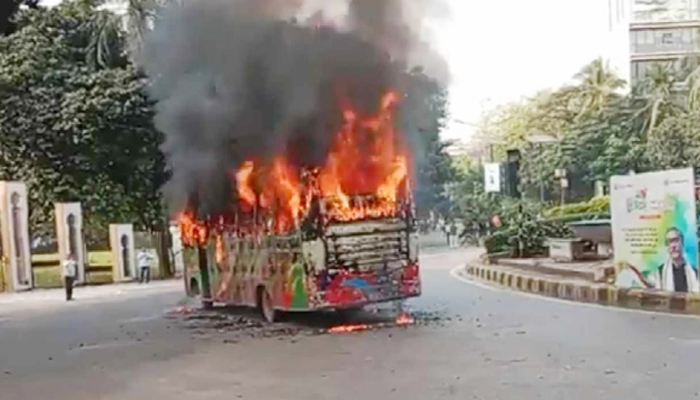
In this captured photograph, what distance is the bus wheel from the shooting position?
17.1 m

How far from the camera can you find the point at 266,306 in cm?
1730

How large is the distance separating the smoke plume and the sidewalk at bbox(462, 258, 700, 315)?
15.6ft

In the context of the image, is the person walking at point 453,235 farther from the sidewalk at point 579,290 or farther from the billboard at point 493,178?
the sidewalk at point 579,290

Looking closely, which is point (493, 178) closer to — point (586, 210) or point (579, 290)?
point (586, 210)

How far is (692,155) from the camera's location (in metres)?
44.0

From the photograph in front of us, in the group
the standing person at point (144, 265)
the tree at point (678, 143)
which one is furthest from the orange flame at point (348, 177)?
the tree at point (678, 143)

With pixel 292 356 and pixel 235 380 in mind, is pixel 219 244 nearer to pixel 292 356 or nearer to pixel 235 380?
pixel 292 356

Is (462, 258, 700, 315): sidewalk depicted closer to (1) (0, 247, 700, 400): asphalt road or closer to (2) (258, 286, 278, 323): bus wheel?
(1) (0, 247, 700, 400): asphalt road

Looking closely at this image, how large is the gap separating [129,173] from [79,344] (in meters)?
21.9

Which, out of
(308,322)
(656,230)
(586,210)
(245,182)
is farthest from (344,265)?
(586,210)

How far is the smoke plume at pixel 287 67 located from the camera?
53.3ft

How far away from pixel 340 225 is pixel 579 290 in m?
6.17

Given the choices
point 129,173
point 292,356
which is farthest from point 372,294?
point 129,173

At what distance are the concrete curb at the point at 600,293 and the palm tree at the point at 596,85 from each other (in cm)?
3784
